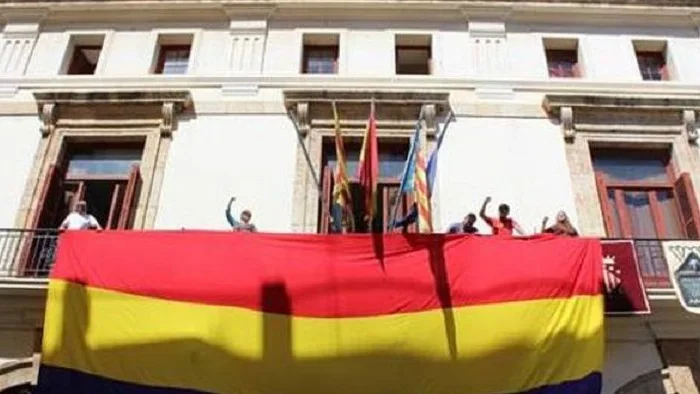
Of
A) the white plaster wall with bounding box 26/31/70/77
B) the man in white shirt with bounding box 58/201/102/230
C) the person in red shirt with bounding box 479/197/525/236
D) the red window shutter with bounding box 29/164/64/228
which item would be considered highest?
the white plaster wall with bounding box 26/31/70/77

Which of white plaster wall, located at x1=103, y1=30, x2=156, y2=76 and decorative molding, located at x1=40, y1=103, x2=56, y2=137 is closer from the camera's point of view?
decorative molding, located at x1=40, y1=103, x2=56, y2=137

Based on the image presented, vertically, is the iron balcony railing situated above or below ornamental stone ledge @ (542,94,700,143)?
below

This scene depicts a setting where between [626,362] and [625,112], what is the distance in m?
4.92

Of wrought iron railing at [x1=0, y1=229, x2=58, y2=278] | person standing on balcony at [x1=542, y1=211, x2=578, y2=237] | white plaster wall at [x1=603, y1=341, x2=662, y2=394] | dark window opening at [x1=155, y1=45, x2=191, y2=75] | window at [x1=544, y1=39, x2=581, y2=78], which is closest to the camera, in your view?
white plaster wall at [x1=603, y1=341, x2=662, y2=394]

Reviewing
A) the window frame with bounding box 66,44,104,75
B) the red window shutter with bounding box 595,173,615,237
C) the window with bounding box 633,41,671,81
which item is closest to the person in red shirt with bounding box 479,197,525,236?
the red window shutter with bounding box 595,173,615,237

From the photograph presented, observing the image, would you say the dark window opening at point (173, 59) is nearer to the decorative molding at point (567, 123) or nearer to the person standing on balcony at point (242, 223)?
the person standing on balcony at point (242, 223)

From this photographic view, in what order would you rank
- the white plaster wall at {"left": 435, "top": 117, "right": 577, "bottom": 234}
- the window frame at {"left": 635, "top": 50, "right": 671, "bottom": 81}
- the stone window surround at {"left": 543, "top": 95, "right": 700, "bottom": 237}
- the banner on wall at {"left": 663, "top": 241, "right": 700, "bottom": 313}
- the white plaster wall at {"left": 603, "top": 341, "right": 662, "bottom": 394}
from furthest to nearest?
1. the window frame at {"left": 635, "top": 50, "right": 671, "bottom": 81}
2. the stone window surround at {"left": 543, "top": 95, "right": 700, "bottom": 237}
3. the white plaster wall at {"left": 435, "top": 117, "right": 577, "bottom": 234}
4. the white plaster wall at {"left": 603, "top": 341, "right": 662, "bottom": 394}
5. the banner on wall at {"left": 663, "top": 241, "right": 700, "bottom": 313}

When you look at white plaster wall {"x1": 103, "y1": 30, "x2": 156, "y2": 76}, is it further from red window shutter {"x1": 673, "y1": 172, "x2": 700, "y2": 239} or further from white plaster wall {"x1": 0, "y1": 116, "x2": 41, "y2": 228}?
red window shutter {"x1": 673, "y1": 172, "x2": 700, "y2": 239}

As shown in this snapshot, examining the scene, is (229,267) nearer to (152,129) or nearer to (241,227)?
(241,227)

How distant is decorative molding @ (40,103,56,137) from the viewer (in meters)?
12.6

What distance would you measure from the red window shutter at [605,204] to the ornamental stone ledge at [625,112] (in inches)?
40.8

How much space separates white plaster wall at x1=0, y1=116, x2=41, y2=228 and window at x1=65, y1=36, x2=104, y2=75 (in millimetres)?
1783

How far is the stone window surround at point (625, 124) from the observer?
1237 cm

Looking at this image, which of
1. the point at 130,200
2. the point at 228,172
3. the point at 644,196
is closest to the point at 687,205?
the point at 644,196
